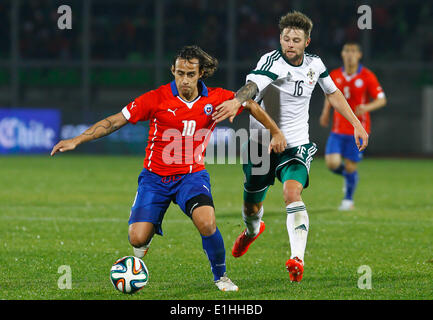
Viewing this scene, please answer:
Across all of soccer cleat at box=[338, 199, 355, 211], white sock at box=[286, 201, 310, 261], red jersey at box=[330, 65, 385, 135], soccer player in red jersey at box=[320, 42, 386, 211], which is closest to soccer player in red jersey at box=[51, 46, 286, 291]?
white sock at box=[286, 201, 310, 261]

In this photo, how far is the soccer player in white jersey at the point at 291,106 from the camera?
664cm

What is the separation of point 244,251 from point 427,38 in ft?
58.9

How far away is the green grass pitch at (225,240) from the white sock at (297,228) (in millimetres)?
285

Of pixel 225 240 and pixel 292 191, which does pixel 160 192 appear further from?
pixel 225 240

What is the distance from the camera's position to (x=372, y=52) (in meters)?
24.0

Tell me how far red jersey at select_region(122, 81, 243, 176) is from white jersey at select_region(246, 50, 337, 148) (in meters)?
0.81

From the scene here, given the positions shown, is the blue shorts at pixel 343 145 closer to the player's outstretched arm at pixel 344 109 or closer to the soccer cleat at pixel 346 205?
the soccer cleat at pixel 346 205

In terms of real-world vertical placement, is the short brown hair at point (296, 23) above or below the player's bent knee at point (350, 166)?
above

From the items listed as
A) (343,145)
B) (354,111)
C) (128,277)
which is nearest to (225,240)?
(128,277)

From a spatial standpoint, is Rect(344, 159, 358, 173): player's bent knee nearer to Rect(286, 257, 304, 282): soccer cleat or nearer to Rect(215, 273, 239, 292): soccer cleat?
Rect(286, 257, 304, 282): soccer cleat

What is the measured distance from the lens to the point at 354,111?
12.0 m

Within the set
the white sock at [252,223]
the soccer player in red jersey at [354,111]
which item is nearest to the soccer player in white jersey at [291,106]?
the white sock at [252,223]

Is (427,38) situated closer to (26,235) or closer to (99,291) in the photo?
(26,235)
